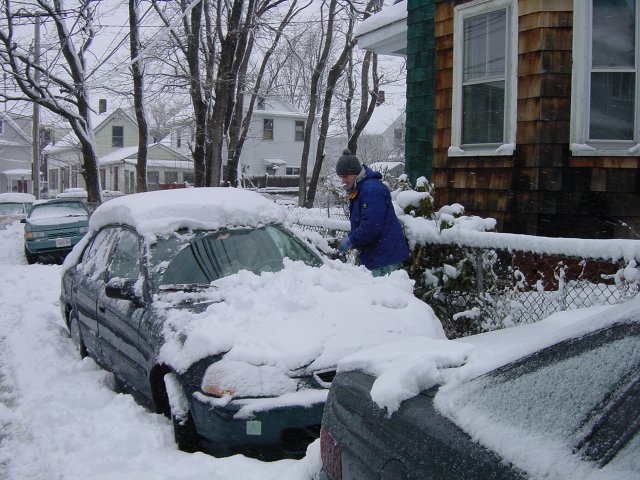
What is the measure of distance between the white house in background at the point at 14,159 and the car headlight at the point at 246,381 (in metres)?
61.6

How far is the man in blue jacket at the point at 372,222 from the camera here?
5.86 meters

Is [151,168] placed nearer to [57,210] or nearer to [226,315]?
[57,210]

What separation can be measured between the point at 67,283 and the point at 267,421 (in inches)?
149

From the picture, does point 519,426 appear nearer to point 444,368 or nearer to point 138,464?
point 444,368

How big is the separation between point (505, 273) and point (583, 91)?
2642 mm

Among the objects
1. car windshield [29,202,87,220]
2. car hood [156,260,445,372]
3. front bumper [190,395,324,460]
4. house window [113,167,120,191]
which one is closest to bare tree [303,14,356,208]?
car windshield [29,202,87,220]

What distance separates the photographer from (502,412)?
1.78 meters

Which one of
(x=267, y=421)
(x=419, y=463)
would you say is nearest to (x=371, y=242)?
(x=267, y=421)

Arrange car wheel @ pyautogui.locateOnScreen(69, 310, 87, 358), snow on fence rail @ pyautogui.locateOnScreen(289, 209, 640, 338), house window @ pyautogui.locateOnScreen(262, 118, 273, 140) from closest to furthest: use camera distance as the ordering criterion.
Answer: snow on fence rail @ pyautogui.locateOnScreen(289, 209, 640, 338)
car wheel @ pyautogui.locateOnScreen(69, 310, 87, 358)
house window @ pyautogui.locateOnScreen(262, 118, 273, 140)

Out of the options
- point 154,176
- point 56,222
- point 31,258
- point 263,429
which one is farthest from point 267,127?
point 263,429

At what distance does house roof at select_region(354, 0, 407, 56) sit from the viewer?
9914 millimetres

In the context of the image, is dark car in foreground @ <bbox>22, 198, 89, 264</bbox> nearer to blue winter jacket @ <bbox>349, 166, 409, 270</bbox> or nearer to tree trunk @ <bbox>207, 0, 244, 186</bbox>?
tree trunk @ <bbox>207, 0, 244, 186</bbox>

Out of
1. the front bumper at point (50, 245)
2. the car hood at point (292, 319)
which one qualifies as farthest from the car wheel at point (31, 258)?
the car hood at point (292, 319)

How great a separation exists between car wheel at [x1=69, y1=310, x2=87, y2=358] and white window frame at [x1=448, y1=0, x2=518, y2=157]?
4816mm
